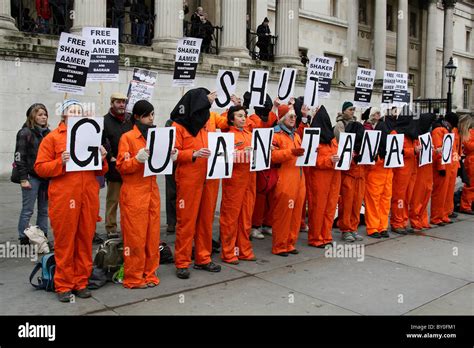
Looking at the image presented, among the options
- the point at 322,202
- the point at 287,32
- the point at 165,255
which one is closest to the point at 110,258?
the point at 165,255

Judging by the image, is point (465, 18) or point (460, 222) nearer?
point (460, 222)

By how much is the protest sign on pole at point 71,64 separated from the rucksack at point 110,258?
2.33 metres

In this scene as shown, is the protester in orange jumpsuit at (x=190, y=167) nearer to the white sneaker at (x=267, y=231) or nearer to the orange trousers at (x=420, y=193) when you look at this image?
the white sneaker at (x=267, y=231)

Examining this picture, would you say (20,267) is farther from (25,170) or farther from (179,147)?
(179,147)

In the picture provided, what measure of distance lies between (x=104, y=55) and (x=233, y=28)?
11411 millimetres

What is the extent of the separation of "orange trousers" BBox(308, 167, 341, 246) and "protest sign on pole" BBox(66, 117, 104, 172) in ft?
11.4

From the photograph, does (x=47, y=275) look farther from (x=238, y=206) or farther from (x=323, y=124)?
(x=323, y=124)

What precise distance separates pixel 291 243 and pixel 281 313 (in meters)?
2.43

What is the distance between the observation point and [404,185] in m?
8.74

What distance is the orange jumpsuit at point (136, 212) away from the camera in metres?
5.51

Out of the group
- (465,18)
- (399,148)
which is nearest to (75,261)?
(399,148)

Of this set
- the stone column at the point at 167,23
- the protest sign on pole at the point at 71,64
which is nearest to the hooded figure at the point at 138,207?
the protest sign on pole at the point at 71,64

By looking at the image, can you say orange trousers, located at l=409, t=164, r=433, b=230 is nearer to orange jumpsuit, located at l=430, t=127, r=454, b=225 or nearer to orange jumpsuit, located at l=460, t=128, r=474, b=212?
orange jumpsuit, located at l=430, t=127, r=454, b=225

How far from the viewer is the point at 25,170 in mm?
6980
